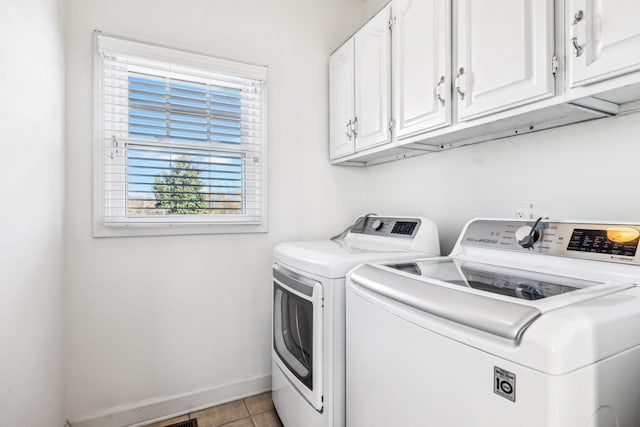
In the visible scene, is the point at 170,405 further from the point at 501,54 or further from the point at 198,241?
the point at 501,54

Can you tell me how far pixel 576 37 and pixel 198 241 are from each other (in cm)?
193

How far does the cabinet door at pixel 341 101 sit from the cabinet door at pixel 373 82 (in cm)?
7

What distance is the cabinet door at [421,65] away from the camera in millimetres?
1354

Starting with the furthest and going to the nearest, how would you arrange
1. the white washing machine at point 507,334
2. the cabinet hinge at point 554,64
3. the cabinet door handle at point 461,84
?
1. the cabinet door handle at point 461,84
2. the cabinet hinge at point 554,64
3. the white washing machine at point 507,334

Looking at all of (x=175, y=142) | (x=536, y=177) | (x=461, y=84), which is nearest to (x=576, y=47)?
(x=461, y=84)

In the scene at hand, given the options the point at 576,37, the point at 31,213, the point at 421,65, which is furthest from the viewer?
the point at 421,65

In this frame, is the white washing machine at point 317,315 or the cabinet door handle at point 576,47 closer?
the cabinet door handle at point 576,47

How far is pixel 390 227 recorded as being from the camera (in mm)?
1836

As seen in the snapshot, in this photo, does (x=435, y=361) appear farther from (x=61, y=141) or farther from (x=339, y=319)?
(x=61, y=141)

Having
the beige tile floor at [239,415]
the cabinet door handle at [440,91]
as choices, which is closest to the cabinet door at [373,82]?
the cabinet door handle at [440,91]

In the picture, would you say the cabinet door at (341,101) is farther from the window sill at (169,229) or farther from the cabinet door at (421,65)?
the window sill at (169,229)

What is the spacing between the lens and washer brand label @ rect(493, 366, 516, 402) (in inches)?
24.9

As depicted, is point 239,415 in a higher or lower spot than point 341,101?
lower

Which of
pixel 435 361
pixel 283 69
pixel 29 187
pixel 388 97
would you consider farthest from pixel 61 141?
pixel 435 361
